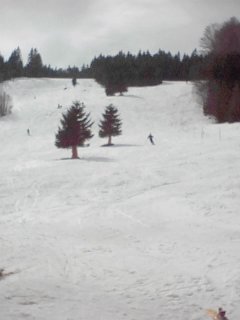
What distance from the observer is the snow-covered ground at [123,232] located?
10781 mm

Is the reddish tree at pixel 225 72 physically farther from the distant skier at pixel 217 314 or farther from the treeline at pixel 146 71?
the distant skier at pixel 217 314

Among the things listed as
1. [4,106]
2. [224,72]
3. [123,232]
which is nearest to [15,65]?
[4,106]

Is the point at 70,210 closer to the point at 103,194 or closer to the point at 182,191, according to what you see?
the point at 103,194

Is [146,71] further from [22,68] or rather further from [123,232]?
[123,232]

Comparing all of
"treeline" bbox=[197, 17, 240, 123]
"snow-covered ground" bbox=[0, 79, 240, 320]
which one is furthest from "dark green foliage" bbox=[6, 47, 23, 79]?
"snow-covered ground" bbox=[0, 79, 240, 320]

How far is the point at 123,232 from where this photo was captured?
1730 centimetres

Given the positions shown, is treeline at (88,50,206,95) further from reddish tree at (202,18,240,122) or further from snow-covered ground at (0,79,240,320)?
snow-covered ground at (0,79,240,320)

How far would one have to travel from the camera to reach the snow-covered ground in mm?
10781

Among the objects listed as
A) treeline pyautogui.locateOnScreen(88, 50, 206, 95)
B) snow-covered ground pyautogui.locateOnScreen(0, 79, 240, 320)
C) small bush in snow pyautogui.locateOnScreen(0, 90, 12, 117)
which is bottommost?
snow-covered ground pyautogui.locateOnScreen(0, 79, 240, 320)

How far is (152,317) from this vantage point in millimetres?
9984

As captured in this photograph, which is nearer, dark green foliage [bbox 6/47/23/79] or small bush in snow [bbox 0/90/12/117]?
small bush in snow [bbox 0/90/12/117]

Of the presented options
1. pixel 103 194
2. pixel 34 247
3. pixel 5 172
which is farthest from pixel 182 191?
pixel 5 172

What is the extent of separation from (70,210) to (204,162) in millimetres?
11226

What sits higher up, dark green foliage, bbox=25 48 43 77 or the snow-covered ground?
dark green foliage, bbox=25 48 43 77
